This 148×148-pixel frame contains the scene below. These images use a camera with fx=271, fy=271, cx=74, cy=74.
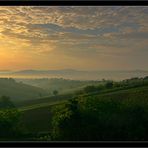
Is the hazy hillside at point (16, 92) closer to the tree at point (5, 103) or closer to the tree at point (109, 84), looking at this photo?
the tree at point (5, 103)

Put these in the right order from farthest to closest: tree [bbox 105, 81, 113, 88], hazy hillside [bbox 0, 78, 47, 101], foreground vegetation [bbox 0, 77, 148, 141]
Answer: hazy hillside [bbox 0, 78, 47, 101], tree [bbox 105, 81, 113, 88], foreground vegetation [bbox 0, 77, 148, 141]

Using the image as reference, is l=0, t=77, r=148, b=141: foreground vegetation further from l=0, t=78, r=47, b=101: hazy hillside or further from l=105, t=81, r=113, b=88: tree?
l=0, t=78, r=47, b=101: hazy hillside

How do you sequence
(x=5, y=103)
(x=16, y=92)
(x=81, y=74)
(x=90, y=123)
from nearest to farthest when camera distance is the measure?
(x=90, y=123) → (x=81, y=74) → (x=5, y=103) → (x=16, y=92)

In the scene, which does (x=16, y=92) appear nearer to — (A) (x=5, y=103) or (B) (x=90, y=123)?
(A) (x=5, y=103)

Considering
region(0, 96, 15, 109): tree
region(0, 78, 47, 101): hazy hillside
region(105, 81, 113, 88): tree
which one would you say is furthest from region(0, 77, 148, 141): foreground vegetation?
region(0, 78, 47, 101): hazy hillside

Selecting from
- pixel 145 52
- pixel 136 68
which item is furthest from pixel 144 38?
pixel 136 68

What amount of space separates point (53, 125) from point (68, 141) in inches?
10.5

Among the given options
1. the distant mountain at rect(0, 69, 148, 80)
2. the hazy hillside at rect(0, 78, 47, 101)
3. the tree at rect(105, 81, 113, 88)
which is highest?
the distant mountain at rect(0, 69, 148, 80)

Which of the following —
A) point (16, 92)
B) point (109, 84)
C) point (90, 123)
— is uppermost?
point (109, 84)

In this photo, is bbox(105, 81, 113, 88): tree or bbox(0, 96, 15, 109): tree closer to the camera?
bbox(105, 81, 113, 88): tree

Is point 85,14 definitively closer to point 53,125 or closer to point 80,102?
point 80,102

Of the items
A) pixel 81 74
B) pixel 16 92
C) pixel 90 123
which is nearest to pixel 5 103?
pixel 81 74

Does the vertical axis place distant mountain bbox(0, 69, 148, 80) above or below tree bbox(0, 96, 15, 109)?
above

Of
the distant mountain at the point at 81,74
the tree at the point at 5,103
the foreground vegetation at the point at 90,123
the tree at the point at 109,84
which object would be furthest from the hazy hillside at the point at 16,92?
the tree at the point at 109,84
